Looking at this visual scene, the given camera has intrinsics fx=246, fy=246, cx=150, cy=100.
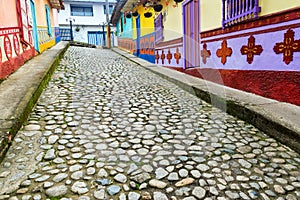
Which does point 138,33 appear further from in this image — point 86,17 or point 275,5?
point 86,17

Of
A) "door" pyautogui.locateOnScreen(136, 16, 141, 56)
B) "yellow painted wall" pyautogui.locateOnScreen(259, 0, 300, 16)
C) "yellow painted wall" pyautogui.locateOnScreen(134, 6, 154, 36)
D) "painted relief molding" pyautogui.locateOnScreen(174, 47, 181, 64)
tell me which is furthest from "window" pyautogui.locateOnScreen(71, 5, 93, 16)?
"yellow painted wall" pyautogui.locateOnScreen(259, 0, 300, 16)

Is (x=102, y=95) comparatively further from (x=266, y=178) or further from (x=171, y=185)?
(x=266, y=178)

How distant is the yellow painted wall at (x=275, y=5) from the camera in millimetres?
3233

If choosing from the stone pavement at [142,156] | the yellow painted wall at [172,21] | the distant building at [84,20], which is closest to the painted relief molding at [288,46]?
the stone pavement at [142,156]

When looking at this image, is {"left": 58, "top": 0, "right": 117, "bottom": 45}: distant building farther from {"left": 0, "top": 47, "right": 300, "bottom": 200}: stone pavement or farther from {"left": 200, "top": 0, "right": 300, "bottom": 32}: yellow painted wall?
{"left": 0, "top": 47, "right": 300, "bottom": 200}: stone pavement

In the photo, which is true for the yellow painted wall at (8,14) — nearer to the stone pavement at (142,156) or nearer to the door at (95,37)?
the stone pavement at (142,156)

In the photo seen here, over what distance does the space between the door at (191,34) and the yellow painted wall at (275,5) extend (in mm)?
2511

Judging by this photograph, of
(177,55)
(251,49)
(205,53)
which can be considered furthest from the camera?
(177,55)

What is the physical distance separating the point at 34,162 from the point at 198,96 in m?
3.24

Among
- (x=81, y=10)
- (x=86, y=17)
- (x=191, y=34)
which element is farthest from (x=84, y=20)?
(x=191, y=34)

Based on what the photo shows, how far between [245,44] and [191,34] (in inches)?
108

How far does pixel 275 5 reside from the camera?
11.5 ft

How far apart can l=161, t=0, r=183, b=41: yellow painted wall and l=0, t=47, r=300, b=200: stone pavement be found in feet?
13.0

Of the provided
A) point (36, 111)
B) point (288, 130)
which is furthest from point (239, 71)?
point (36, 111)
